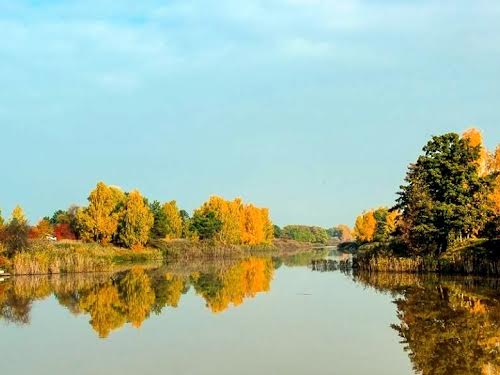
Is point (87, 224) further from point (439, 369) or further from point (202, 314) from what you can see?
point (439, 369)

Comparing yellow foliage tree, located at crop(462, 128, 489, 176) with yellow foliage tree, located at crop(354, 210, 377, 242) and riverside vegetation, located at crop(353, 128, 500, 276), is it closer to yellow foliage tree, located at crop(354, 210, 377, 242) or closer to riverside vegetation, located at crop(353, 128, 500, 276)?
riverside vegetation, located at crop(353, 128, 500, 276)

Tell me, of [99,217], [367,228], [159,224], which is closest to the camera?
[99,217]

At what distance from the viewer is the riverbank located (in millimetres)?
28719

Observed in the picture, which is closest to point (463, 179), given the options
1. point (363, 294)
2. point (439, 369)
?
point (363, 294)

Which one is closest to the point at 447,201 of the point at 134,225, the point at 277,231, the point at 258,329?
the point at 258,329

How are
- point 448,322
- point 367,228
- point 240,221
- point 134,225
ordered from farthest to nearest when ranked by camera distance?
point 240,221 → point 367,228 → point 134,225 → point 448,322

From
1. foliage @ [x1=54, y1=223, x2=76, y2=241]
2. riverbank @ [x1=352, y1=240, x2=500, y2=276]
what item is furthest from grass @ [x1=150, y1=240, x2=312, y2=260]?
riverbank @ [x1=352, y1=240, x2=500, y2=276]

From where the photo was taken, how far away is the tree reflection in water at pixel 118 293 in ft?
66.1

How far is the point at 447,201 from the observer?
33812 millimetres

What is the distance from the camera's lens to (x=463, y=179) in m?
33.3

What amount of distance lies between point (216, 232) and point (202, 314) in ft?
199

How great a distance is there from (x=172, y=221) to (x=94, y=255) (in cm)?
3032

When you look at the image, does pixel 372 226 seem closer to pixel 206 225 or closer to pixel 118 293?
pixel 206 225

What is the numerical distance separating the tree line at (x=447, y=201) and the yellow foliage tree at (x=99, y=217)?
115 feet
